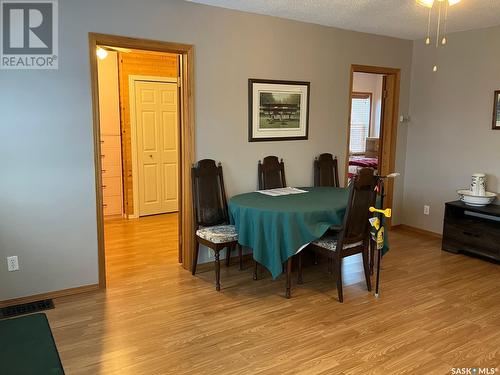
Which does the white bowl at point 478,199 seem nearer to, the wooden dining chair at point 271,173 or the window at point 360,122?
the wooden dining chair at point 271,173

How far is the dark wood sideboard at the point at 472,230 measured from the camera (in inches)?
169

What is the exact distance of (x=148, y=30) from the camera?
11.6 feet

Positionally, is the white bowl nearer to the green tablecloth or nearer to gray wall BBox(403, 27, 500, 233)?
gray wall BBox(403, 27, 500, 233)

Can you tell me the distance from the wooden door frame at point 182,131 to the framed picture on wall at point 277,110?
0.66 m

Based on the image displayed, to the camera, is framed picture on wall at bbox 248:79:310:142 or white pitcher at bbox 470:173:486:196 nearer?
framed picture on wall at bbox 248:79:310:142

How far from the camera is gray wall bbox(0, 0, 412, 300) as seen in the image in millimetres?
3160

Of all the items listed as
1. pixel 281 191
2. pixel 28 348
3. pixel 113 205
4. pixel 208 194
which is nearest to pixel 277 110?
pixel 281 191

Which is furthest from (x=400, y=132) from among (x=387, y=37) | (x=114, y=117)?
(x=114, y=117)

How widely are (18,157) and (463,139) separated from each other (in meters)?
4.56

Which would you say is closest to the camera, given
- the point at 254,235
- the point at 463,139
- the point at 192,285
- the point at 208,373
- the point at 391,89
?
the point at 208,373

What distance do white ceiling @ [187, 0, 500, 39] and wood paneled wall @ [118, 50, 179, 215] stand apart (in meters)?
2.36

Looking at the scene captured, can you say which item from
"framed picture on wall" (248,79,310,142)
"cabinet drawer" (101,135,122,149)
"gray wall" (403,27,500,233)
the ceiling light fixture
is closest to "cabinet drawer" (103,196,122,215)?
"cabinet drawer" (101,135,122,149)

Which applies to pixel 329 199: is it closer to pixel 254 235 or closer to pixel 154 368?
pixel 254 235

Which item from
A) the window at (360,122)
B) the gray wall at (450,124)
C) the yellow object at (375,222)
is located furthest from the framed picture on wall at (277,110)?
the window at (360,122)
